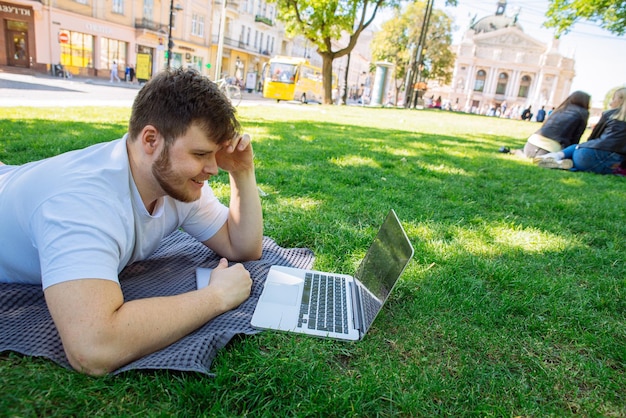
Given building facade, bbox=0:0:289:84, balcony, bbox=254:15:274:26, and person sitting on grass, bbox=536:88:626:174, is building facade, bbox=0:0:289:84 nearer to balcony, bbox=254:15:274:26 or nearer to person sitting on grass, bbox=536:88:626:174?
balcony, bbox=254:15:274:26

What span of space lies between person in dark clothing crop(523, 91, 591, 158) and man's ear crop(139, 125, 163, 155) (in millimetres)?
7797

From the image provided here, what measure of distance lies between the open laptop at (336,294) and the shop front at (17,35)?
30.0 meters

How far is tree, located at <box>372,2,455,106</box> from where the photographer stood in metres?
48.4

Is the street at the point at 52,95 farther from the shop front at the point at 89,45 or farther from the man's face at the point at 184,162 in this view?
the shop front at the point at 89,45

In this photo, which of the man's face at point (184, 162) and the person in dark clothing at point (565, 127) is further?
the person in dark clothing at point (565, 127)

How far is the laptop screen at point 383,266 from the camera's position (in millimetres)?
1906

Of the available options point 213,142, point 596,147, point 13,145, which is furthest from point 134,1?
point 213,142

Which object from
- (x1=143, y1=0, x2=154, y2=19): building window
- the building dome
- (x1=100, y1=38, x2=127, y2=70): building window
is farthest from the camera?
the building dome

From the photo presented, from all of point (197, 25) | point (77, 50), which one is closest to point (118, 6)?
point (77, 50)

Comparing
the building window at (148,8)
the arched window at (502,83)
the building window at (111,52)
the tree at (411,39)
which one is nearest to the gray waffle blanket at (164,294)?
the building window at (111,52)

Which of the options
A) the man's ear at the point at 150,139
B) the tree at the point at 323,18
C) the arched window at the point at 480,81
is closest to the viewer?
the man's ear at the point at 150,139

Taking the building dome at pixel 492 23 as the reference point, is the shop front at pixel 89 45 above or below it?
below

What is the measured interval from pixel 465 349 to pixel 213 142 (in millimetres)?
1524

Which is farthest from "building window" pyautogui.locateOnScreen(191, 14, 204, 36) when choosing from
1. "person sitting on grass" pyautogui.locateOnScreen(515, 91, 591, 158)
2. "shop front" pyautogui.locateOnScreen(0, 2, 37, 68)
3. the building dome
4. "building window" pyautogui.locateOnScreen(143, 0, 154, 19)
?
the building dome
